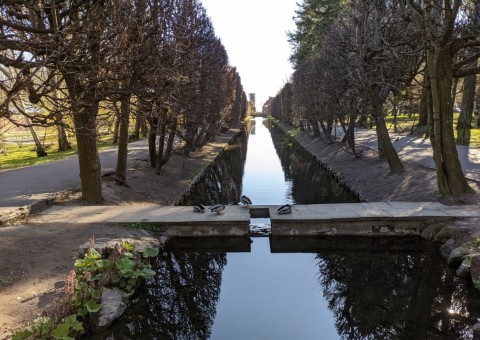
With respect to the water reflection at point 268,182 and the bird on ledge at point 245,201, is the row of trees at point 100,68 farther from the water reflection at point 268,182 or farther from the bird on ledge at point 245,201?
the bird on ledge at point 245,201

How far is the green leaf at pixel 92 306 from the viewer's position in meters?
6.64

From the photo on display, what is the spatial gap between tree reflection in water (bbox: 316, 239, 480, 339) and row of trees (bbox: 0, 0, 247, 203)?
5.52 metres

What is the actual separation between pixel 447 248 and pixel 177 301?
6.38m

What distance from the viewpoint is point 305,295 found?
831cm

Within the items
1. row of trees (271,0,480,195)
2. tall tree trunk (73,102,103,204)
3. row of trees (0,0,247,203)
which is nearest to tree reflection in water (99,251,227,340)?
row of trees (0,0,247,203)

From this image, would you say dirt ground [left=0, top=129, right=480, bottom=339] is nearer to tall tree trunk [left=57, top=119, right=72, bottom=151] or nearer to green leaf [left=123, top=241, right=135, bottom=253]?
green leaf [left=123, top=241, right=135, bottom=253]

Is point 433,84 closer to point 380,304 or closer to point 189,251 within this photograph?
point 380,304

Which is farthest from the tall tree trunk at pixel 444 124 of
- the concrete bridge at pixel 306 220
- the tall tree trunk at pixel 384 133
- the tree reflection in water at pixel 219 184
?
the tree reflection in water at pixel 219 184

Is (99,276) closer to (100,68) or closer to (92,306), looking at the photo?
(92,306)

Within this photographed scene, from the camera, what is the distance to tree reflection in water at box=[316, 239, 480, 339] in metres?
6.70

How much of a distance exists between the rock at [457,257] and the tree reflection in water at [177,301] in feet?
16.7

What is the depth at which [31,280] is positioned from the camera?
7.23 m

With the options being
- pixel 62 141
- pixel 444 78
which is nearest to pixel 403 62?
pixel 444 78

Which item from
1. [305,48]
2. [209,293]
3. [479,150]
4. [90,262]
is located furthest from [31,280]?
[305,48]
